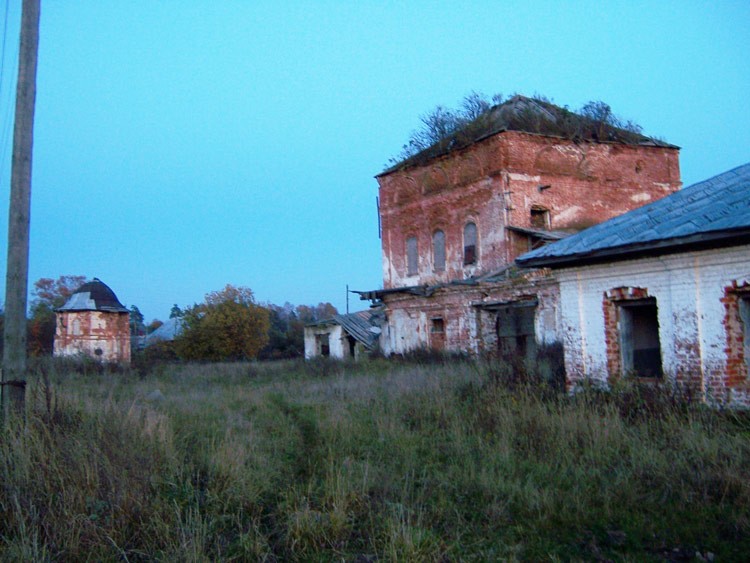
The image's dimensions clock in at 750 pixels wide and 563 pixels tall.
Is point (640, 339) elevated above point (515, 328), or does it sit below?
below

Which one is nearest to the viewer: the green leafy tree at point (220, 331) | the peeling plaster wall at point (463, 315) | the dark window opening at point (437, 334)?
the peeling plaster wall at point (463, 315)

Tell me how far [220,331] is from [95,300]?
10491 millimetres

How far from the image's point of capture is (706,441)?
6.66m

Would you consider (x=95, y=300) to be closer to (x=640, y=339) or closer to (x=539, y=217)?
(x=539, y=217)

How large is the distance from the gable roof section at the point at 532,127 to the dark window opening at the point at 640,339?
48.0ft

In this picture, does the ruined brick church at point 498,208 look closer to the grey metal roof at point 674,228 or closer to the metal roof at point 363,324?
the metal roof at point 363,324

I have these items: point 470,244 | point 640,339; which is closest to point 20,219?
point 640,339

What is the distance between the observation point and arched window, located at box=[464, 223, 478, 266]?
25438mm

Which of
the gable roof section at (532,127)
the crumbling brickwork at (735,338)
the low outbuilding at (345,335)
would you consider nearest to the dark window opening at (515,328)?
the gable roof section at (532,127)

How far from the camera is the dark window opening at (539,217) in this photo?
80.4ft

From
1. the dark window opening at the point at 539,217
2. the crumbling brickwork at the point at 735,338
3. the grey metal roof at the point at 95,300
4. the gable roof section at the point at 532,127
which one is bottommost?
the crumbling brickwork at the point at 735,338

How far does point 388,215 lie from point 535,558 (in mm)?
25804

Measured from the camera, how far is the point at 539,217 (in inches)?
976

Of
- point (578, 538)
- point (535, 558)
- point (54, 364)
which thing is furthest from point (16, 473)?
point (54, 364)
